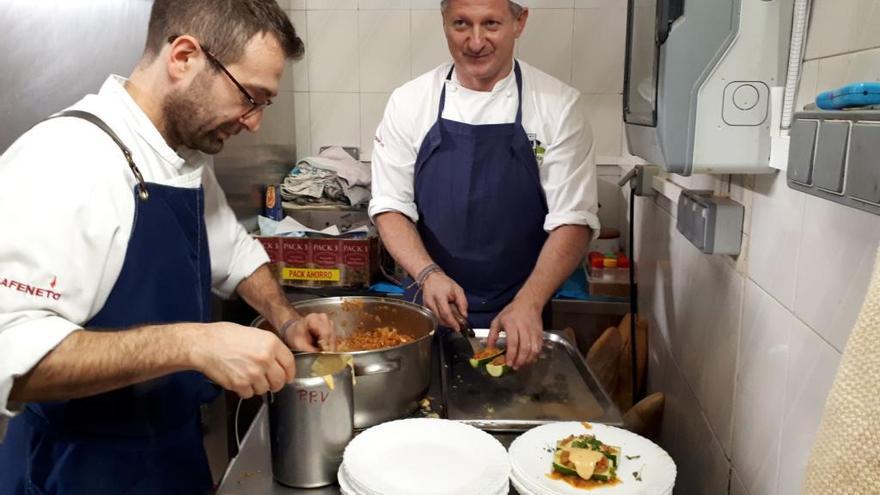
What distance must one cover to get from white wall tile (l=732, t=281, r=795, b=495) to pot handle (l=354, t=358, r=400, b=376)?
64 cm

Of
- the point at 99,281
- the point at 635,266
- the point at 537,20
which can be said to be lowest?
the point at 635,266

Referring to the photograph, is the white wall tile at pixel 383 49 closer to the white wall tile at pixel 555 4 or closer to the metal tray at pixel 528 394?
the white wall tile at pixel 555 4

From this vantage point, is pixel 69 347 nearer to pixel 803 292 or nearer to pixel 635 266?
pixel 803 292

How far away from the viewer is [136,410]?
129cm

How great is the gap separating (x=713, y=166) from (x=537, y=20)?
2042mm

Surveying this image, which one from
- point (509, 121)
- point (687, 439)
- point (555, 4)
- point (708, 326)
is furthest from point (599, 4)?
point (687, 439)

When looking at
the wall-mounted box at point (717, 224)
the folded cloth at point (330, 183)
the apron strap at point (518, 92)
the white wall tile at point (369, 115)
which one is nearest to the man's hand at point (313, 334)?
the wall-mounted box at point (717, 224)

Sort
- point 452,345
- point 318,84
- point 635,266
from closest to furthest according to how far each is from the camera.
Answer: point 452,345 < point 635,266 < point 318,84

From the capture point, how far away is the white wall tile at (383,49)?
312 centimetres

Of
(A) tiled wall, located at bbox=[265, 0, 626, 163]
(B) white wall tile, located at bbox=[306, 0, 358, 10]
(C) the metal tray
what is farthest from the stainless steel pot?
(B) white wall tile, located at bbox=[306, 0, 358, 10]

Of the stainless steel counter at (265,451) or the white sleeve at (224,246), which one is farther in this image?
the white sleeve at (224,246)

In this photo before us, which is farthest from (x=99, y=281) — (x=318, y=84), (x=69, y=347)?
(x=318, y=84)

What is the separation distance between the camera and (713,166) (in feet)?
3.80

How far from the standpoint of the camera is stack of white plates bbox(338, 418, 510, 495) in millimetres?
979
